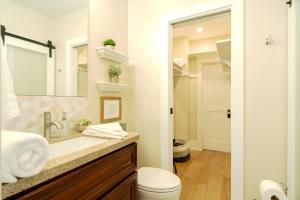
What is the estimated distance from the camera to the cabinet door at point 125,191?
0.97 m

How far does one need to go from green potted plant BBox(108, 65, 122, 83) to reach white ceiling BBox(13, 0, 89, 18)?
591mm

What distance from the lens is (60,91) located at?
1304 millimetres

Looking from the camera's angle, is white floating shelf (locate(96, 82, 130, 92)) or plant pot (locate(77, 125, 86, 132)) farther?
white floating shelf (locate(96, 82, 130, 92))

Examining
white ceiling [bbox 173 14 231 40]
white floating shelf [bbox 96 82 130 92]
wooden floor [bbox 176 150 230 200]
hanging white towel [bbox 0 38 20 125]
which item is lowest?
wooden floor [bbox 176 150 230 200]

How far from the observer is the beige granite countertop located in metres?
0.53

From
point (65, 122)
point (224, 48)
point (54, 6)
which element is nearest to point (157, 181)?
point (65, 122)

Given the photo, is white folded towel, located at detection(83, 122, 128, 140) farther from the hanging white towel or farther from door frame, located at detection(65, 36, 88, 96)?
the hanging white towel

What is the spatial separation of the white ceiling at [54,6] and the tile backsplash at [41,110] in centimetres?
61

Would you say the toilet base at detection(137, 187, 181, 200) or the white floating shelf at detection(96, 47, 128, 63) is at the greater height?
the white floating shelf at detection(96, 47, 128, 63)

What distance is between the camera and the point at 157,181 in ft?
4.63

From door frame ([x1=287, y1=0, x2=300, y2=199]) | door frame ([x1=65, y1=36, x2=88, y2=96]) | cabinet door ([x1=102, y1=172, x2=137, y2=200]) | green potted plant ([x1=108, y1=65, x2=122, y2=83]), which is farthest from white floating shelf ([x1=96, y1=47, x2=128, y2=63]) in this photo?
door frame ([x1=287, y1=0, x2=300, y2=199])

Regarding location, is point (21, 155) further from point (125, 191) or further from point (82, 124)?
point (82, 124)

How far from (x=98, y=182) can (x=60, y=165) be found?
27 cm

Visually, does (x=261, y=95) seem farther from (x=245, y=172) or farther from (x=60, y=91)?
(x=60, y=91)
